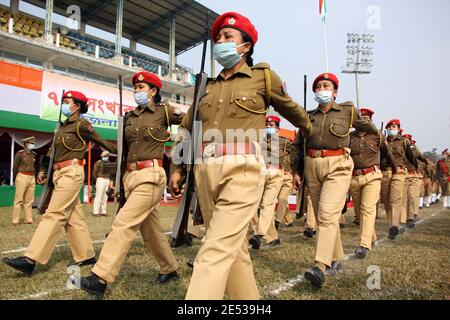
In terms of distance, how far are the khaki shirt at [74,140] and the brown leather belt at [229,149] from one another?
8.41 ft

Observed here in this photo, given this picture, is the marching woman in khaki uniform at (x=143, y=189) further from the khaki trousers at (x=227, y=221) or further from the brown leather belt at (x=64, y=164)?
the khaki trousers at (x=227, y=221)

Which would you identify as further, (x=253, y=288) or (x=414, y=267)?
(x=414, y=267)

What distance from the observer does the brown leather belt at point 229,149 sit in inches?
94.5

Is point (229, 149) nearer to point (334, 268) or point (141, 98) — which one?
point (141, 98)

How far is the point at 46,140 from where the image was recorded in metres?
14.2

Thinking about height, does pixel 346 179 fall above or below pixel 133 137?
below

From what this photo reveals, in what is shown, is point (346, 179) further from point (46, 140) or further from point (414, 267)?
point (46, 140)

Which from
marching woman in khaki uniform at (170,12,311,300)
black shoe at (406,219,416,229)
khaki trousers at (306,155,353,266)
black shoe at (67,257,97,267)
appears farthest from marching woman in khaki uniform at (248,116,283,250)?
black shoe at (406,219,416,229)

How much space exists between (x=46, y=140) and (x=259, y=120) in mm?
13710

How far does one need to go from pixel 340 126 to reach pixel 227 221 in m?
2.66

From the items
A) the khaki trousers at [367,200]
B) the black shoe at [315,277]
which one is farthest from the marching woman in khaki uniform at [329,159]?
the khaki trousers at [367,200]
